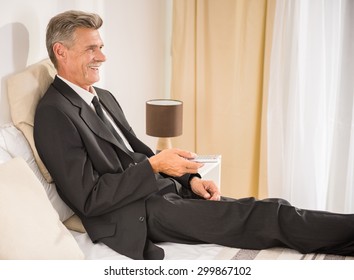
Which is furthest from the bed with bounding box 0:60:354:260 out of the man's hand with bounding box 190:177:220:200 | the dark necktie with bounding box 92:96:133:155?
the man's hand with bounding box 190:177:220:200

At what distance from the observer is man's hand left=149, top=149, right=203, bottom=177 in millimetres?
2254

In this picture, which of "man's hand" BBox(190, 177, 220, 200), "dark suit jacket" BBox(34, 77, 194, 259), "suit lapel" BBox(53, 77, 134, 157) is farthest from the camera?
"man's hand" BBox(190, 177, 220, 200)

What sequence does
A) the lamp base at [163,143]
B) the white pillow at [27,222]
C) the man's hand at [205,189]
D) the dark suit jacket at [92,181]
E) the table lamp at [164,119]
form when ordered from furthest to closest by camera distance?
the lamp base at [163,143]
the table lamp at [164,119]
the man's hand at [205,189]
the dark suit jacket at [92,181]
the white pillow at [27,222]

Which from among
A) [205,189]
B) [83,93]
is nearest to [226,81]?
[205,189]

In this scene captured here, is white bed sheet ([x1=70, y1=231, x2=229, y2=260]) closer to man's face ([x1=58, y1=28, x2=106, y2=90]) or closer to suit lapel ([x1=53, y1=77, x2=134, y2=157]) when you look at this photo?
suit lapel ([x1=53, y1=77, x2=134, y2=157])

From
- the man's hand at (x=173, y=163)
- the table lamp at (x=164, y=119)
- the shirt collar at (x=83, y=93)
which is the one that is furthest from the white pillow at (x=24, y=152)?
the table lamp at (x=164, y=119)

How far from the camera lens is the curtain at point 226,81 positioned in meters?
3.48

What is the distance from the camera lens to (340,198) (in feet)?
11.1

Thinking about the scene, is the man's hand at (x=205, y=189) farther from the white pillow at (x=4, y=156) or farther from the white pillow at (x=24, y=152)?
the white pillow at (x=4, y=156)

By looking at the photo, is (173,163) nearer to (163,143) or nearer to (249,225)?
(249,225)

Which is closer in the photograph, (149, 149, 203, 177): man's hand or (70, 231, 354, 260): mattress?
(70, 231, 354, 260): mattress

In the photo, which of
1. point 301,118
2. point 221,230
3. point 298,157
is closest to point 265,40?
point 301,118

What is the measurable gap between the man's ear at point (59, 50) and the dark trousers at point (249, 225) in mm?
707

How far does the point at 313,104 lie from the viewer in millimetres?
3340
